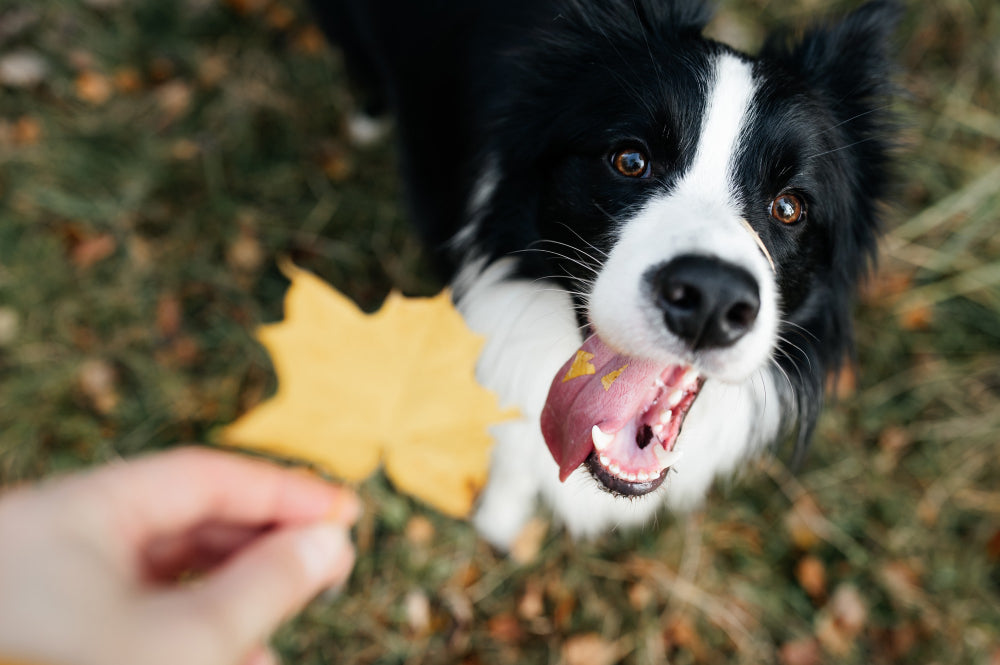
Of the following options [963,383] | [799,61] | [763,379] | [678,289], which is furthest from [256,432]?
[963,383]

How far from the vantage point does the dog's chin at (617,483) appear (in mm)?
1600

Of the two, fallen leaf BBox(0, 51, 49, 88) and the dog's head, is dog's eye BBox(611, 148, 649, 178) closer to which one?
the dog's head

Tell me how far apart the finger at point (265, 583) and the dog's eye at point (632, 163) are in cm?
100

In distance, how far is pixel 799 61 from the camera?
1820 millimetres

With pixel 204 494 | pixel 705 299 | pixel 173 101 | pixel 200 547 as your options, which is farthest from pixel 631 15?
pixel 173 101

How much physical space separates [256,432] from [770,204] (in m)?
1.20

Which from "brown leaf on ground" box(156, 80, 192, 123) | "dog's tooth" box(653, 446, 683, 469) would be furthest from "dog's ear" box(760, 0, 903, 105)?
"brown leaf on ground" box(156, 80, 192, 123)

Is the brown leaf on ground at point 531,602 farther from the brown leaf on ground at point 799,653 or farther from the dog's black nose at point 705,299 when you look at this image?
the dog's black nose at point 705,299

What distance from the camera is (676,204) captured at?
4.97 feet

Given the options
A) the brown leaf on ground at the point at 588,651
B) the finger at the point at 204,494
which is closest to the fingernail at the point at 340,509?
the finger at the point at 204,494

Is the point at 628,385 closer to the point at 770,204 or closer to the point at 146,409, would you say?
the point at 770,204

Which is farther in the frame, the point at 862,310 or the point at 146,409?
the point at 862,310

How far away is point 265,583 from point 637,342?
0.81 meters

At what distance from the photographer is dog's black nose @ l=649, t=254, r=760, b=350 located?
133cm
